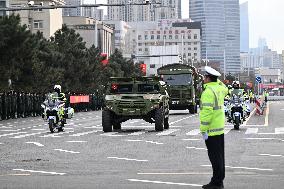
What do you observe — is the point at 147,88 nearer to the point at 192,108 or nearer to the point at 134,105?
the point at 134,105

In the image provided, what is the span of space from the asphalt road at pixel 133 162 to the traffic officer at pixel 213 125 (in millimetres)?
642

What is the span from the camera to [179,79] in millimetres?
54719

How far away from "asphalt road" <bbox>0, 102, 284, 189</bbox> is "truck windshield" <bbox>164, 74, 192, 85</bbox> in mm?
28131

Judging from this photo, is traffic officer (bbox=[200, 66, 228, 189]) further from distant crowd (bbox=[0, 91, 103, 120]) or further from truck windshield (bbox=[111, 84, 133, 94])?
distant crowd (bbox=[0, 91, 103, 120])

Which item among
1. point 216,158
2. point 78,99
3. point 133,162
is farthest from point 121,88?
point 78,99

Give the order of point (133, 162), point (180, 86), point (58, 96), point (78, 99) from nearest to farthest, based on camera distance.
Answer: point (133, 162) → point (58, 96) → point (180, 86) → point (78, 99)

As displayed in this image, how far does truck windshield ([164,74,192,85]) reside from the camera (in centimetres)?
5456

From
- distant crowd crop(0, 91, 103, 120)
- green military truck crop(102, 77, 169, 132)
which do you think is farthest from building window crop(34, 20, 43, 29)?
green military truck crop(102, 77, 169, 132)

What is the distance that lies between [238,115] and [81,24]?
154130 millimetres

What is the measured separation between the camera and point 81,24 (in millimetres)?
182500

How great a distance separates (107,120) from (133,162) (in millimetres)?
13101

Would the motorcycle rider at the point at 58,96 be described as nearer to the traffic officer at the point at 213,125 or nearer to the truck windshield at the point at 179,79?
the traffic officer at the point at 213,125

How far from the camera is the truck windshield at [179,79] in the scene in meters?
54.6

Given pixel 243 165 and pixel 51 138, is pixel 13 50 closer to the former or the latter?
pixel 51 138
